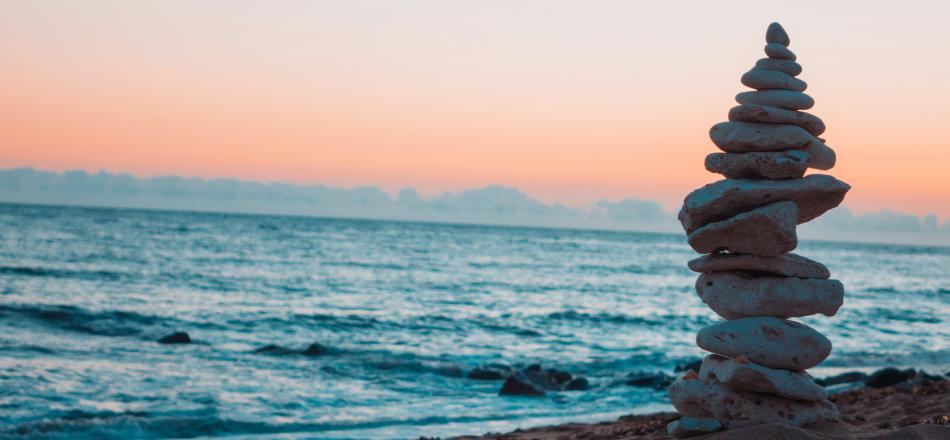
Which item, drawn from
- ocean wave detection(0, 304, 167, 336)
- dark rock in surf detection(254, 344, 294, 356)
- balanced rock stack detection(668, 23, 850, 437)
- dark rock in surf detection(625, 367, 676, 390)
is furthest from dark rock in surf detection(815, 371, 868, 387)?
ocean wave detection(0, 304, 167, 336)

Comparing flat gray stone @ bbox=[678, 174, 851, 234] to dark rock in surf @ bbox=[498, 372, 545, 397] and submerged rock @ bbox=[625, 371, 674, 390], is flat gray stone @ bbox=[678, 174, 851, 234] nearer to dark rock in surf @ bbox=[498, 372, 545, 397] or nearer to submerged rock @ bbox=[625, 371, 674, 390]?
dark rock in surf @ bbox=[498, 372, 545, 397]

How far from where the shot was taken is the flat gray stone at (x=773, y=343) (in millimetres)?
8547

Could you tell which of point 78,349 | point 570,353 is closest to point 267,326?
point 78,349

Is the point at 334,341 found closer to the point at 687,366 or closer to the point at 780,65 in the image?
the point at 687,366

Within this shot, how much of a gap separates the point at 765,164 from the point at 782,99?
2.07 feet

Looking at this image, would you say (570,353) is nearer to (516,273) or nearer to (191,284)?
(191,284)

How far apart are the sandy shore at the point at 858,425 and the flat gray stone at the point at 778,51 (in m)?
3.49

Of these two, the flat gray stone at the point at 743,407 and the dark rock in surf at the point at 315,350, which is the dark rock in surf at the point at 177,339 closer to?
the dark rock in surf at the point at 315,350

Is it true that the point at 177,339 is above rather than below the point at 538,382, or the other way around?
below

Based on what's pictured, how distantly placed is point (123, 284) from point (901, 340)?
28234 millimetres

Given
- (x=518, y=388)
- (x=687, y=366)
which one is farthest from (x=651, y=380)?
(x=518, y=388)

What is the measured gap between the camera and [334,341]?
24016 mm

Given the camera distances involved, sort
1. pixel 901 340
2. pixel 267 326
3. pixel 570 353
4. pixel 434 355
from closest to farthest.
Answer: pixel 434 355 → pixel 570 353 → pixel 267 326 → pixel 901 340

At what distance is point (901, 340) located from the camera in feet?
93.2
